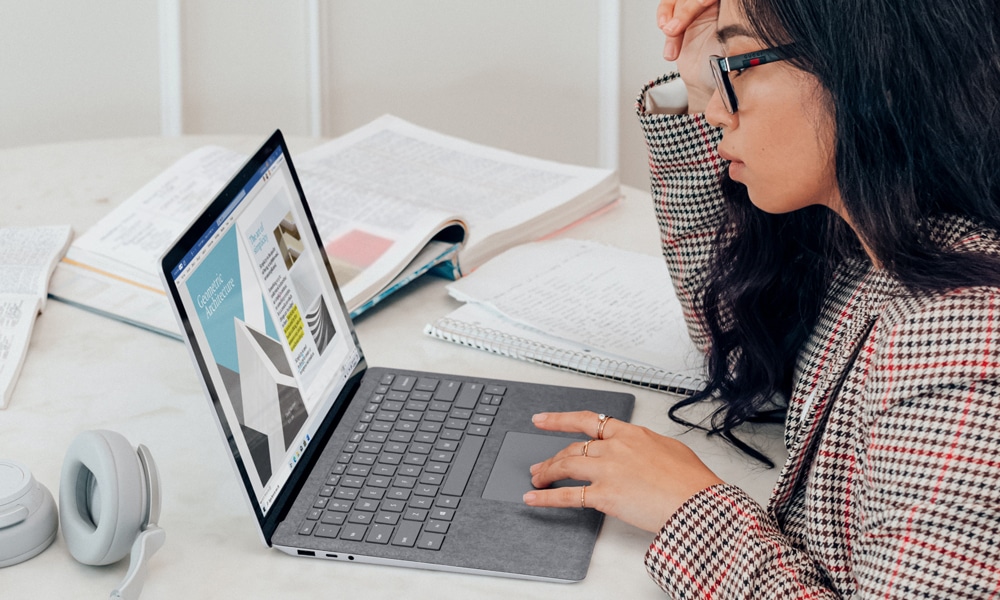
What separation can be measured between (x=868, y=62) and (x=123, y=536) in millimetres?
634

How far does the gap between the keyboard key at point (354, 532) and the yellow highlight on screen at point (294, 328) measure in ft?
0.59

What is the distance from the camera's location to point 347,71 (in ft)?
8.96

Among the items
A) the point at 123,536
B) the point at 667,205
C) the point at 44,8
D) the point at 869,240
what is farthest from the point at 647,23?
the point at 123,536

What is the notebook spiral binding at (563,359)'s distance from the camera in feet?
3.60

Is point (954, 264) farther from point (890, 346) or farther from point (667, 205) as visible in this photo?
point (667, 205)

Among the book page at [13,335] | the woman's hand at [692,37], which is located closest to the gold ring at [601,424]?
the woman's hand at [692,37]

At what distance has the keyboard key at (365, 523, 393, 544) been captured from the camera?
2.74ft

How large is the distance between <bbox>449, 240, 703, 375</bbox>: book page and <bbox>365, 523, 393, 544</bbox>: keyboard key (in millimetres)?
371

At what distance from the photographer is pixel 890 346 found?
28.2 inches

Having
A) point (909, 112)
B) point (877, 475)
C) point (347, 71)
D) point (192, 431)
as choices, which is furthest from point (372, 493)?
point (347, 71)

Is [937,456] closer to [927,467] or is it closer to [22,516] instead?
[927,467]

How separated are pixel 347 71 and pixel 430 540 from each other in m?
2.07

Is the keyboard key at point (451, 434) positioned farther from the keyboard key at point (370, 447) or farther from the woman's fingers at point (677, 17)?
the woman's fingers at point (677, 17)

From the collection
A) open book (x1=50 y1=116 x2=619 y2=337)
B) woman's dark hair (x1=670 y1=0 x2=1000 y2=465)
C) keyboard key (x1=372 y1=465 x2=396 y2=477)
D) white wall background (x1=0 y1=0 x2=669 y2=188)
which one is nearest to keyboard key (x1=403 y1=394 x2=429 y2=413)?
keyboard key (x1=372 y1=465 x2=396 y2=477)
